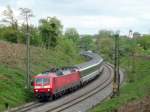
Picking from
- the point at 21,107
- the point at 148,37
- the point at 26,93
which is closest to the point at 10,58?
the point at 26,93

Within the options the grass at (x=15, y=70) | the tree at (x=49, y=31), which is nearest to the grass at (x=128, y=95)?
the grass at (x=15, y=70)

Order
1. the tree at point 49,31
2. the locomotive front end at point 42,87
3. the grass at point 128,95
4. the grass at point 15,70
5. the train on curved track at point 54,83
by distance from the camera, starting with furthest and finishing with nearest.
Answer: the tree at point 49,31 < the train on curved track at point 54,83 < the locomotive front end at point 42,87 < the grass at point 15,70 < the grass at point 128,95

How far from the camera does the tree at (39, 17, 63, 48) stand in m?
132

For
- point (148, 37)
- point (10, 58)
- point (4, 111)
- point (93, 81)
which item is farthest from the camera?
point (148, 37)

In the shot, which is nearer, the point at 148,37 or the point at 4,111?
the point at 4,111

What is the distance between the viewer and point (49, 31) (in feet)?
435

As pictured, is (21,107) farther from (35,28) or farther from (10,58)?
(35,28)

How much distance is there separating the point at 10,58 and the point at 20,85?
63.1ft

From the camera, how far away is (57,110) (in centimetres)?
4500

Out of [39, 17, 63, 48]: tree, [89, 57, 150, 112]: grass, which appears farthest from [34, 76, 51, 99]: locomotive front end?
[39, 17, 63, 48]: tree

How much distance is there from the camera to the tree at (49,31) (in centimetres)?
13175

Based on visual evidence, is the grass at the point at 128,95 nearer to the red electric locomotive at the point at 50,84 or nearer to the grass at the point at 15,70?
the red electric locomotive at the point at 50,84

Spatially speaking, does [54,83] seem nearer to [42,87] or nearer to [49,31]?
[42,87]

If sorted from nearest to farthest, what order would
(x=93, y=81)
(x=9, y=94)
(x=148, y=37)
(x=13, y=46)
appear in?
(x=9, y=94) < (x=93, y=81) < (x=13, y=46) < (x=148, y=37)
